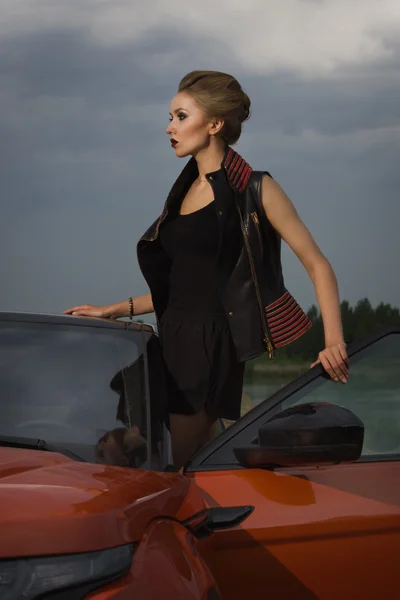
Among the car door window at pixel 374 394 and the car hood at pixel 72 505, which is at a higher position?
the car door window at pixel 374 394

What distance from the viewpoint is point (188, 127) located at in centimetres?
389

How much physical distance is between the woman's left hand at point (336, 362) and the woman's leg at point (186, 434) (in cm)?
50

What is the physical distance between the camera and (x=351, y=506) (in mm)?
2900

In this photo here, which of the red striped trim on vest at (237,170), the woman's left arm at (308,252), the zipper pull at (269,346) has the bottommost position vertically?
the zipper pull at (269,346)

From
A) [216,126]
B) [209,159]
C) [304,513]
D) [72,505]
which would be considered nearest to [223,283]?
[209,159]

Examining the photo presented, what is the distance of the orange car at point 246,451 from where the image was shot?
2.68 meters

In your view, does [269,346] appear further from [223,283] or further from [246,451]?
[246,451]

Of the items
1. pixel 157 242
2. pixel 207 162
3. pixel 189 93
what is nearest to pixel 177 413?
pixel 157 242

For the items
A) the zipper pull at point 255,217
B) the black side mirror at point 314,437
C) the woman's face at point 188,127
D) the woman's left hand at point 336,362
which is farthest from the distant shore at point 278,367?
the woman's face at point 188,127

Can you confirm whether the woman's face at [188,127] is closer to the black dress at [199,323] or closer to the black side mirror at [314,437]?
the black dress at [199,323]

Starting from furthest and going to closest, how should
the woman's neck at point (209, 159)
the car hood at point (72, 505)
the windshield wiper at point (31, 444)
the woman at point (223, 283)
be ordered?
the woman's neck at point (209, 159)
the woman at point (223, 283)
the windshield wiper at point (31, 444)
the car hood at point (72, 505)

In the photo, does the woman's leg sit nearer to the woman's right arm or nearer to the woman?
the woman

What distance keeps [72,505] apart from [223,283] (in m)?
1.79

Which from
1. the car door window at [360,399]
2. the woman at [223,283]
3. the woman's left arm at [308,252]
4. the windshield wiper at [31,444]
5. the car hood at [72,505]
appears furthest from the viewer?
the woman at [223,283]
